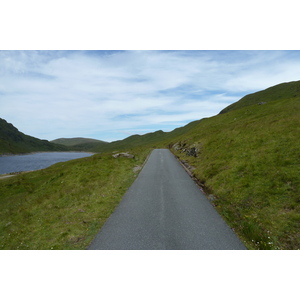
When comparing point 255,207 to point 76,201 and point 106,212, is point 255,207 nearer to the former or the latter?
point 106,212

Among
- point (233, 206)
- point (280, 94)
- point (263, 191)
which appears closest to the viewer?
point (233, 206)

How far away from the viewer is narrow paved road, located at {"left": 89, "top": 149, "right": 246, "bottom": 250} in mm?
7289

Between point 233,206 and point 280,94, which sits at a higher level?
point 280,94

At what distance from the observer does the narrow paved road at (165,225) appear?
287 inches

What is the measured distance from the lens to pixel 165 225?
895 cm

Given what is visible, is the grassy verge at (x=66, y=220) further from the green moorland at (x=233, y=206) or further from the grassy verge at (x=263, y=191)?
the grassy verge at (x=263, y=191)

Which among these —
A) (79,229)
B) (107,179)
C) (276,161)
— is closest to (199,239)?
(79,229)

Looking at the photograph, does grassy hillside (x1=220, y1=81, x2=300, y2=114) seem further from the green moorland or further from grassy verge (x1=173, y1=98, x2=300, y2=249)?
the green moorland

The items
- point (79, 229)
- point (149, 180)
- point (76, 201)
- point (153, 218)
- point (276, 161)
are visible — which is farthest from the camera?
point (149, 180)

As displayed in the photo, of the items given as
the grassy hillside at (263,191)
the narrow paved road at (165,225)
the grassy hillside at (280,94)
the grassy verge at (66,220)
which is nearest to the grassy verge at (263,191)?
the grassy hillside at (263,191)

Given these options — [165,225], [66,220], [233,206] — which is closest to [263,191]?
[233,206]

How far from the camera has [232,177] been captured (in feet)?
49.5

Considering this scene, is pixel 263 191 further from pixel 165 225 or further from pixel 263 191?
pixel 165 225
